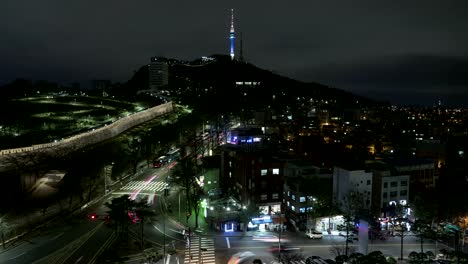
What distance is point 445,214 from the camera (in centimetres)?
2725

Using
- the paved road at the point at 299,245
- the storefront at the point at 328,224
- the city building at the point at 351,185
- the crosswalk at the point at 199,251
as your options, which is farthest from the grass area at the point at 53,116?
the city building at the point at 351,185

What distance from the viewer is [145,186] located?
34438 millimetres

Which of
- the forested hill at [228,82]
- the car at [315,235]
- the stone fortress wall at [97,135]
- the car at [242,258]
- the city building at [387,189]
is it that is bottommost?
the car at [315,235]

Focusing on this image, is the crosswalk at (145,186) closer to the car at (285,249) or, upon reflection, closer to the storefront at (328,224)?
the car at (285,249)

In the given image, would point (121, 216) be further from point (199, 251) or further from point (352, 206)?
point (352, 206)

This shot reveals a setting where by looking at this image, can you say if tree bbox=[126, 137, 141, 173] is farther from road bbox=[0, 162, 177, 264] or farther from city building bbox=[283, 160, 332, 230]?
city building bbox=[283, 160, 332, 230]

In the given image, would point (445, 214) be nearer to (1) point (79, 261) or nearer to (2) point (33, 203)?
(1) point (79, 261)

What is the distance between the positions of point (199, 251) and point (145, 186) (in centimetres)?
1460

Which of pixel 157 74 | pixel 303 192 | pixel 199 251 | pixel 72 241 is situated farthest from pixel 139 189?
pixel 157 74

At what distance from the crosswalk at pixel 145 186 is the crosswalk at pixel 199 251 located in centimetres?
1080

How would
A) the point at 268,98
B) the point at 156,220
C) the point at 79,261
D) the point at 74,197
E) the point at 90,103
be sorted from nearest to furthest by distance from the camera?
1. the point at 79,261
2. the point at 156,220
3. the point at 74,197
4. the point at 90,103
5. the point at 268,98

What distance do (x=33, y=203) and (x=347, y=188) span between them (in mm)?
23669

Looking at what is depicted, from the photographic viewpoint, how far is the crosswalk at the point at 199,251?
20234 millimetres

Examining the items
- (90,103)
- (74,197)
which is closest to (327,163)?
(74,197)
